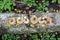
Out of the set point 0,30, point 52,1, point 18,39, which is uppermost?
point 52,1

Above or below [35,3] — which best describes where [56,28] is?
below

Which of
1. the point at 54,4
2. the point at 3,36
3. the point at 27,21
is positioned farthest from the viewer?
the point at 54,4

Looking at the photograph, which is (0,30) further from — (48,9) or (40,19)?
(48,9)

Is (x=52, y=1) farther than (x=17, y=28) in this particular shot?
Yes

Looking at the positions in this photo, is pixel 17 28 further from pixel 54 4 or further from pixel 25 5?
pixel 54 4

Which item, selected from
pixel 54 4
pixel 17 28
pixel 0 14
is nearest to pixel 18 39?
pixel 17 28

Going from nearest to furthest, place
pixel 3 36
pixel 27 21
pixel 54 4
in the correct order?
pixel 27 21, pixel 3 36, pixel 54 4

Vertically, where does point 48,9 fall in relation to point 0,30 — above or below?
above

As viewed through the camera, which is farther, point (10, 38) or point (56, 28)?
point (10, 38)

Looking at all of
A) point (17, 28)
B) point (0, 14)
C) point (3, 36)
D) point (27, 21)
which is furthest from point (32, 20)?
point (3, 36)
